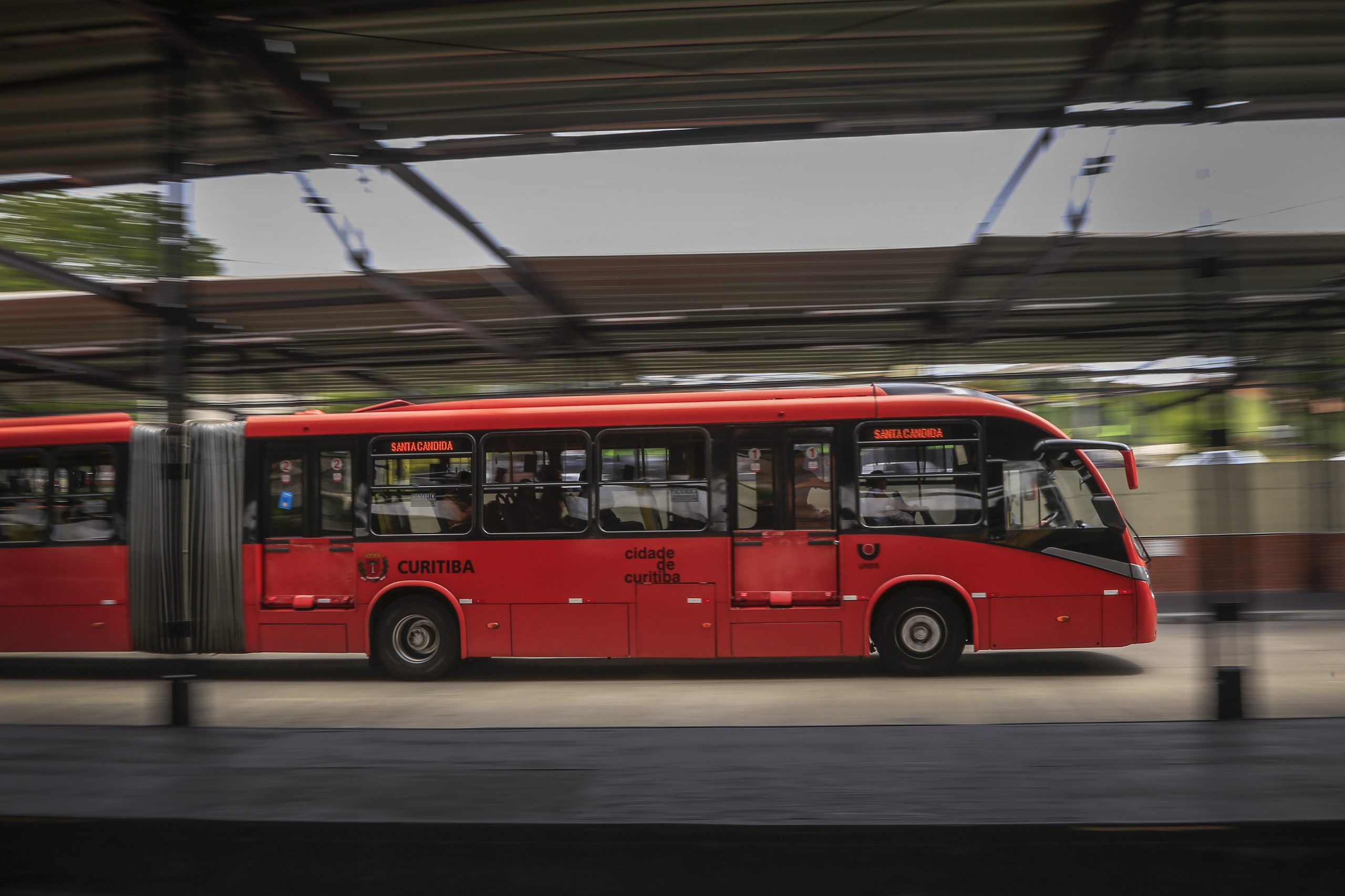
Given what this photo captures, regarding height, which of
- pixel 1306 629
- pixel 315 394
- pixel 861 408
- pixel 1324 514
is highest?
pixel 315 394

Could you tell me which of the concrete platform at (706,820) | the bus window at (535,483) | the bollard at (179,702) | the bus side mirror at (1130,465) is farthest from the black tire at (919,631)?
the bollard at (179,702)

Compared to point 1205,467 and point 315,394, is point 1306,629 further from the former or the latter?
point 315,394

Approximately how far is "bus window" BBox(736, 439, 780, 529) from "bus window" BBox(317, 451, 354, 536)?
4.27m

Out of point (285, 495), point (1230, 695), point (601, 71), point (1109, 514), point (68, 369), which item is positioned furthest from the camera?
point (68, 369)

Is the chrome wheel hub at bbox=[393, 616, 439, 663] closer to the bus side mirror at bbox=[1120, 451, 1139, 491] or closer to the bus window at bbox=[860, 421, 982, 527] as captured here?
the bus window at bbox=[860, 421, 982, 527]

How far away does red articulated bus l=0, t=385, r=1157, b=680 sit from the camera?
32.5 ft

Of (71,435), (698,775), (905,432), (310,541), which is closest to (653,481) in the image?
(905,432)

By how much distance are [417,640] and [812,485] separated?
457 centimetres

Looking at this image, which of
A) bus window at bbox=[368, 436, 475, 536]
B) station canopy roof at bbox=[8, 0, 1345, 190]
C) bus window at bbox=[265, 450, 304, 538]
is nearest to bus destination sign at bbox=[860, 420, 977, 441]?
station canopy roof at bbox=[8, 0, 1345, 190]

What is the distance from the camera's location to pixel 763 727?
579 cm

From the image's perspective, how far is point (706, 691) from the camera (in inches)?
375

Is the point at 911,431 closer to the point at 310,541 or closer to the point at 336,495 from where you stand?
the point at 336,495

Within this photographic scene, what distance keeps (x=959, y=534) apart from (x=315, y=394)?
15445mm

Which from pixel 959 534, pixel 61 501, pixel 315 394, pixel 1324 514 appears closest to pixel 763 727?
pixel 959 534
